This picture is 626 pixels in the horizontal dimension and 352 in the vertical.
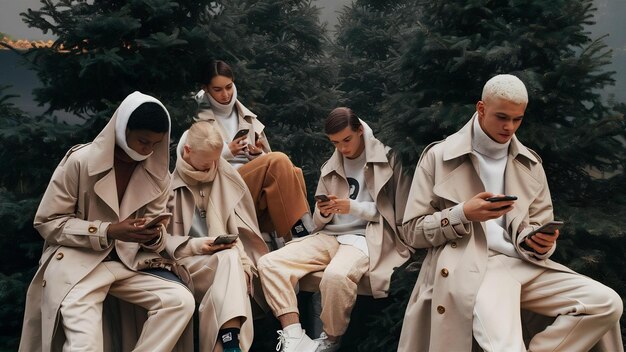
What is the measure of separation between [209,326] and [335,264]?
86cm

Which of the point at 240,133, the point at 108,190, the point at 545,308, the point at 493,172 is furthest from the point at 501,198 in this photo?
the point at 240,133

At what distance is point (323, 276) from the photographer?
4477 millimetres

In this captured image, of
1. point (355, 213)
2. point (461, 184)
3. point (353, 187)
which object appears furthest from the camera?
point (353, 187)

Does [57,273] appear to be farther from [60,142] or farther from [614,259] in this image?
[614,259]

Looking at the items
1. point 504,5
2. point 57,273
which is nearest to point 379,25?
point 504,5

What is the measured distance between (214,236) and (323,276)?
0.71 meters

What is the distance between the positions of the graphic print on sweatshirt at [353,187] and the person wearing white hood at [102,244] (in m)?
1.33

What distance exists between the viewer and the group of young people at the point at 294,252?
3645 mm

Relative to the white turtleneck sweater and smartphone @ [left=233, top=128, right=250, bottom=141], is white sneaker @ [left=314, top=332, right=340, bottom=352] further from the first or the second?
smartphone @ [left=233, top=128, right=250, bottom=141]

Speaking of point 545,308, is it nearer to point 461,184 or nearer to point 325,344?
point 461,184

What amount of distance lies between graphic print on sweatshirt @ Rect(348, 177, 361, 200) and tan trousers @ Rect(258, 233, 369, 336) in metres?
0.34

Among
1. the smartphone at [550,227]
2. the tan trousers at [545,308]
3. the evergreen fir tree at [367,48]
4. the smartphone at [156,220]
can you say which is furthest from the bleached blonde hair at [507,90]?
the evergreen fir tree at [367,48]

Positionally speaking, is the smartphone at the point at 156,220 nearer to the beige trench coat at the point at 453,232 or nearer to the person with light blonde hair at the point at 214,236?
the person with light blonde hair at the point at 214,236

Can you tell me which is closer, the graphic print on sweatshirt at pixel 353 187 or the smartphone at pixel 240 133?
the graphic print on sweatshirt at pixel 353 187
